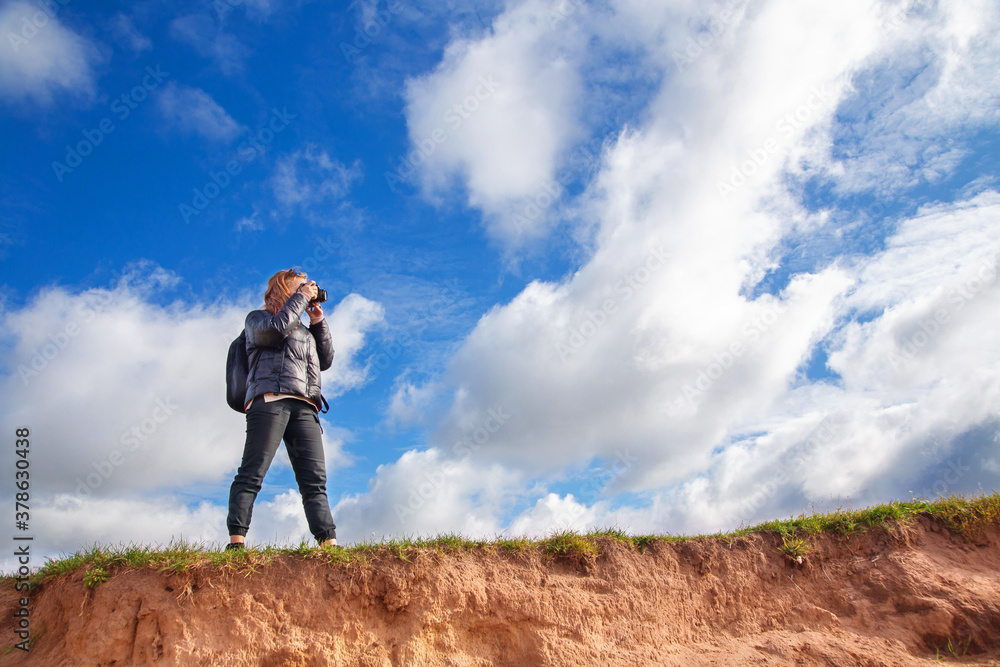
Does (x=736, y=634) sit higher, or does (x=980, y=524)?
(x=980, y=524)

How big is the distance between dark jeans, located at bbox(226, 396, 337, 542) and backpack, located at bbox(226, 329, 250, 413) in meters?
0.38

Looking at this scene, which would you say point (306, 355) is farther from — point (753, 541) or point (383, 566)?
point (753, 541)

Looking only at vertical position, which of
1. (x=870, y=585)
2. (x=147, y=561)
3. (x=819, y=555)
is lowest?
(x=870, y=585)

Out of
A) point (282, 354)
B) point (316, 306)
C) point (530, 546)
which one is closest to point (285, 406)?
point (282, 354)

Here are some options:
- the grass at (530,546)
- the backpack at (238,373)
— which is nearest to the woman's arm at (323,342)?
the backpack at (238,373)

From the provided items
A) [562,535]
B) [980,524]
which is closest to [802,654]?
[562,535]

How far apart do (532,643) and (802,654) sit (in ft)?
8.72

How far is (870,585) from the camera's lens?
6.39m

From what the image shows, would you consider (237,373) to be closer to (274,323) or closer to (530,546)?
(274,323)

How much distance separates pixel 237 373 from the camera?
6.18 m

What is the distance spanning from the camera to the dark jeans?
5.42m

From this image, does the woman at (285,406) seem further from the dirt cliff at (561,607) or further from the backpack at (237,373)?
the dirt cliff at (561,607)

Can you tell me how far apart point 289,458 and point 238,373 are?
3.49 feet

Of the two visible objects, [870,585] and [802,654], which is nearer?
[802,654]
